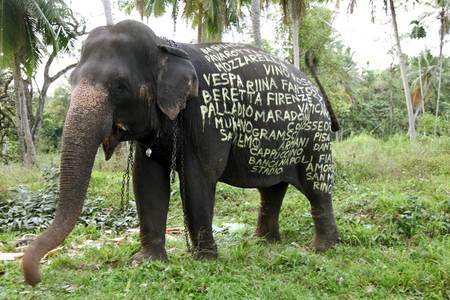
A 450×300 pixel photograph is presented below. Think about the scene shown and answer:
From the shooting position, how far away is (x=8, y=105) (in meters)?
24.6

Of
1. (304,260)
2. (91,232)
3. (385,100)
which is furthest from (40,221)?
(385,100)

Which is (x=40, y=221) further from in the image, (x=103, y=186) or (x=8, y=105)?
(x=8, y=105)

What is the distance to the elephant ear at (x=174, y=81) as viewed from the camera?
3943 mm

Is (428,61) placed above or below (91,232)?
above

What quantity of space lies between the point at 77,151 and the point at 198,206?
1.30 m

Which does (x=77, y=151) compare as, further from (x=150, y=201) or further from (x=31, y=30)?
(x=31, y=30)

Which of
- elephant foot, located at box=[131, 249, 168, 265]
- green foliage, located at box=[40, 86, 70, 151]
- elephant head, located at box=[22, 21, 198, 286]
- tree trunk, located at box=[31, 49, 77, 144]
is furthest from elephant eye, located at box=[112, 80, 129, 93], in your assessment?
green foliage, located at box=[40, 86, 70, 151]

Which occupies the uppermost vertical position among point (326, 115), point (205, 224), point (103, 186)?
point (326, 115)

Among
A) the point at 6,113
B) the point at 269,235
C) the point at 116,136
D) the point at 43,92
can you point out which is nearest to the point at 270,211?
the point at 269,235

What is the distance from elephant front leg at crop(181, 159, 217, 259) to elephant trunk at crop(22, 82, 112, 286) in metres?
0.93

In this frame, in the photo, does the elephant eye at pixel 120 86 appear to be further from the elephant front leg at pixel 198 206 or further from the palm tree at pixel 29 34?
the palm tree at pixel 29 34

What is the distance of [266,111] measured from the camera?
15.6 feet

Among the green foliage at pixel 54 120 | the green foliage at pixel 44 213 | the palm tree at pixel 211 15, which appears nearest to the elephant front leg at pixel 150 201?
the green foliage at pixel 44 213

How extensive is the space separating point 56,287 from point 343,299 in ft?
6.91
